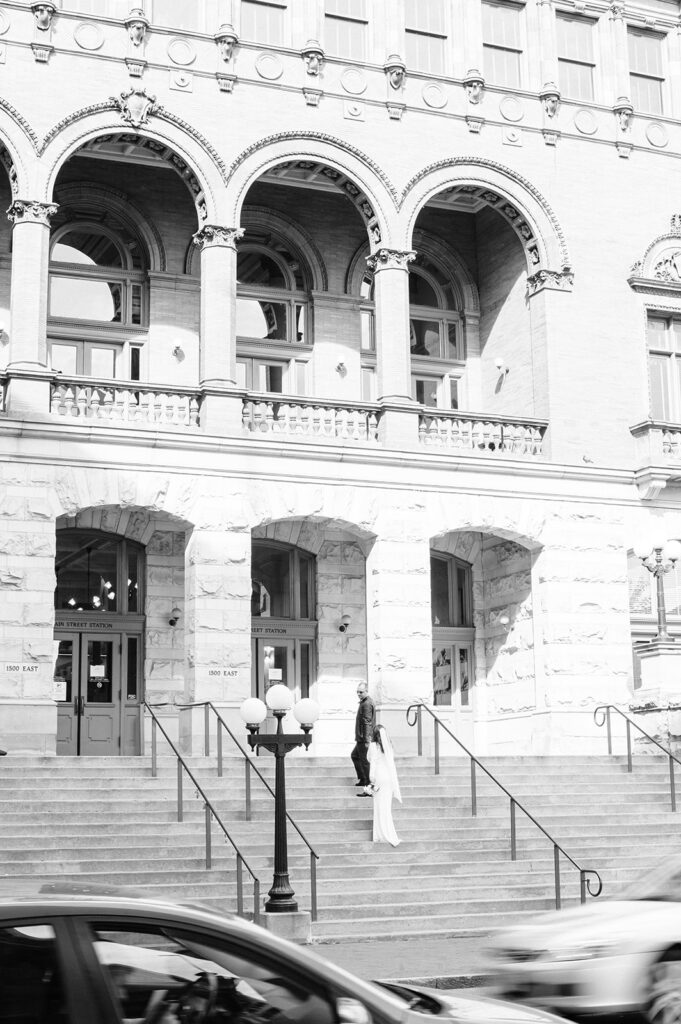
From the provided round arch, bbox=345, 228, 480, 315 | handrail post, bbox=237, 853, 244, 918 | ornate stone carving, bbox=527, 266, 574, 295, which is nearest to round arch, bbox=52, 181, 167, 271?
round arch, bbox=345, 228, 480, 315

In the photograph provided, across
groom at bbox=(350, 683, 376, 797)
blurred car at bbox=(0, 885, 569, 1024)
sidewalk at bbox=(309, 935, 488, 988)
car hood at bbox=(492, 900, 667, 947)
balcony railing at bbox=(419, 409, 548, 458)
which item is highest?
balcony railing at bbox=(419, 409, 548, 458)

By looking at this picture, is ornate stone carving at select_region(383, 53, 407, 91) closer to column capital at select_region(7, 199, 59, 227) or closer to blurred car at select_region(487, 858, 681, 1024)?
column capital at select_region(7, 199, 59, 227)

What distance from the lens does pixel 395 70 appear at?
2720 cm

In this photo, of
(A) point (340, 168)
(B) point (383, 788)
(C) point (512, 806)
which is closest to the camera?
(C) point (512, 806)

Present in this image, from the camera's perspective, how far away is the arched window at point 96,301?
88.2 ft

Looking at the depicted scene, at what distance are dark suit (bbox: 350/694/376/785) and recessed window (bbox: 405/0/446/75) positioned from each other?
14.3 meters

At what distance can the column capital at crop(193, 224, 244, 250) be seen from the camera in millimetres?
25359

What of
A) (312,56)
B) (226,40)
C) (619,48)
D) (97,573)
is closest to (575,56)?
(619,48)

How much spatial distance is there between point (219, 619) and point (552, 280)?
10139mm

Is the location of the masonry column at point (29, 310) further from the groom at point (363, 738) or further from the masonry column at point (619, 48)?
the masonry column at point (619, 48)

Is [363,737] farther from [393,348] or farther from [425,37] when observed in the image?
[425,37]

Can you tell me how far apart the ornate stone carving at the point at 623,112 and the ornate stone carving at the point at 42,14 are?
39.8 feet

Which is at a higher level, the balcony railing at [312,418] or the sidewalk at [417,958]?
the balcony railing at [312,418]

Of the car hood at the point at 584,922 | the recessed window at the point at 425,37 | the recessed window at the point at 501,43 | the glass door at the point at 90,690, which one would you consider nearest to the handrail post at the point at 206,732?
the glass door at the point at 90,690
